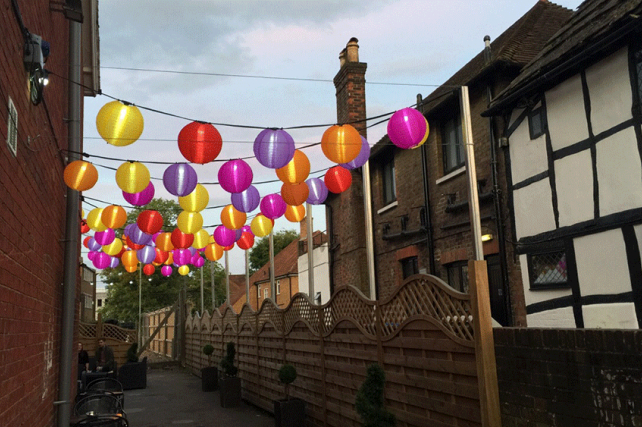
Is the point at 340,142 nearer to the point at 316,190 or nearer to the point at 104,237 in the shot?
the point at 316,190

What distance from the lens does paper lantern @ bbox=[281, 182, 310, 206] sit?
32.6 feet

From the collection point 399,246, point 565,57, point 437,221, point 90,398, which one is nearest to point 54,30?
point 90,398

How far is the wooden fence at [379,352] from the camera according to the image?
5.57 meters

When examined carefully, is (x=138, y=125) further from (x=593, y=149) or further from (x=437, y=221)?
(x=437, y=221)

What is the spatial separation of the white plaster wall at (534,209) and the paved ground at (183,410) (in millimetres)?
5770

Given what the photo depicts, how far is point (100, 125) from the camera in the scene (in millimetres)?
6488

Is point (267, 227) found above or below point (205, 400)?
above

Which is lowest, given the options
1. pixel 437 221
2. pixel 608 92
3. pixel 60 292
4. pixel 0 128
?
pixel 60 292

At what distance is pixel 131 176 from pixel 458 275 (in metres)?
7.45

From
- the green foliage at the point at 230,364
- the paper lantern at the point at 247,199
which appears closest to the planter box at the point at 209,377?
the green foliage at the point at 230,364

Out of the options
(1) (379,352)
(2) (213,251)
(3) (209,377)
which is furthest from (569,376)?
(3) (209,377)

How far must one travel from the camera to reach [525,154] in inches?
373

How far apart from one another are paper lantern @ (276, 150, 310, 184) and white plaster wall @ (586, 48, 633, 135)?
13.7 feet

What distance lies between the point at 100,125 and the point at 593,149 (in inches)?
260
